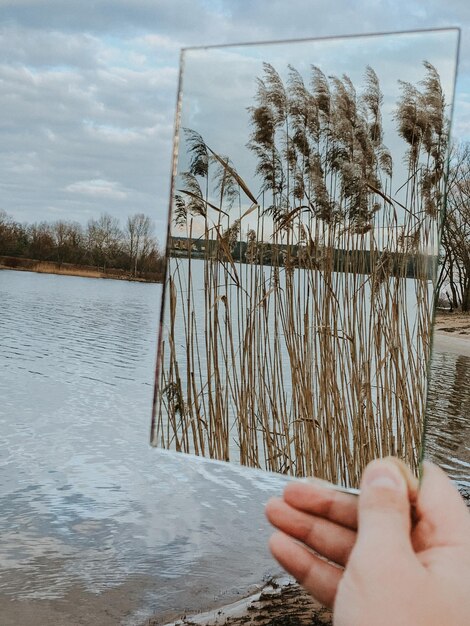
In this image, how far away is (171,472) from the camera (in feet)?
14.2

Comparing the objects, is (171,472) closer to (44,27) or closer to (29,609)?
(29,609)

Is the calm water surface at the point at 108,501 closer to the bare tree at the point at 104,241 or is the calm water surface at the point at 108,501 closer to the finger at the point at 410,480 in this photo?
the finger at the point at 410,480

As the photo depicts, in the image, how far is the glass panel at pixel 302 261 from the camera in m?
0.84

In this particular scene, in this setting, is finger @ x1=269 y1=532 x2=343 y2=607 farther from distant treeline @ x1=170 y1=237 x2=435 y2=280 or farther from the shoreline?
the shoreline

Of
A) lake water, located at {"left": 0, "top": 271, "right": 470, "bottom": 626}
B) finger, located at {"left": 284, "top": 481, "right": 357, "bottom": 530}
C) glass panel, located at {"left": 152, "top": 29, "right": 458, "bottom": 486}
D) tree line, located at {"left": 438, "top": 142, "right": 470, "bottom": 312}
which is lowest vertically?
lake water, located at {"left": 0, "top": 271, "right": 470, "bottom": 626}

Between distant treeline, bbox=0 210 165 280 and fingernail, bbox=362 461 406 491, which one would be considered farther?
distant treeline, bbox=0 210 165 280

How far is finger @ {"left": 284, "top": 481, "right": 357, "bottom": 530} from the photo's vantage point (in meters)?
0.62

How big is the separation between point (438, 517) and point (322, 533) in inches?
3.8

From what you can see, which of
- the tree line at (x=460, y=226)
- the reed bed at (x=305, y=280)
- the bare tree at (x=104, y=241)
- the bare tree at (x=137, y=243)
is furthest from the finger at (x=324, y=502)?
the tree line at (x=460, y=226)

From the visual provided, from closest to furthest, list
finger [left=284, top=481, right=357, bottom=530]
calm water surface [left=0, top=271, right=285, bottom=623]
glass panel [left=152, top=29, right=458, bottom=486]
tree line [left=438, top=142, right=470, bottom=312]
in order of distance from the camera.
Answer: finger [left=284, top=481, right=357, bottom=530] < glass panel [left=152, top=29, right=458, bottom=486] < calm water surface [left=0, top=271, right=285, bottom=623] < tree line [left=438, top=142, right=470, bottom=312]

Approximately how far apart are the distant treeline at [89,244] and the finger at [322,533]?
875 centimetres

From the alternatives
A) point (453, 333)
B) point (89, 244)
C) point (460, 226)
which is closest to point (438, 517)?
point (453, 333)

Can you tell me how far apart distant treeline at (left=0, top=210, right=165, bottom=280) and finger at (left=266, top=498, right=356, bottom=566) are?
8.75m

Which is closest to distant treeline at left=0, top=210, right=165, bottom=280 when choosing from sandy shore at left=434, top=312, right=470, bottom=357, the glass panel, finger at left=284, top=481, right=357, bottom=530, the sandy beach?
sandy shore at left=434, top=312, right=470, bottom=357
